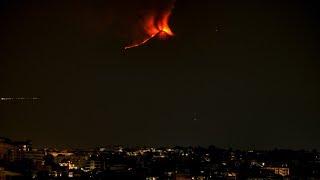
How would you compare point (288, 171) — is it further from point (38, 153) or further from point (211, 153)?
point (38, 153)

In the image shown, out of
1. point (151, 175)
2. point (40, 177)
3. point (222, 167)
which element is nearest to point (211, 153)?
point (222, 167)

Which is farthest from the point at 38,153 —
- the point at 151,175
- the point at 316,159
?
the point at 316,159

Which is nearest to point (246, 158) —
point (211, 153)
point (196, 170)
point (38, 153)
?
point (211, 153)

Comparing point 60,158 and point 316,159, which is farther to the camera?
point 316,159

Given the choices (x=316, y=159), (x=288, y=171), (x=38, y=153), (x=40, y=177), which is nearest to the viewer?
(x=40, y=177)

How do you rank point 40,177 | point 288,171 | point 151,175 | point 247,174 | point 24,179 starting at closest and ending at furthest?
point 24,179, point 40,177, point 151,175, point 247,174, point 288,171

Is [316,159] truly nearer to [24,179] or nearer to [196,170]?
[196,170]

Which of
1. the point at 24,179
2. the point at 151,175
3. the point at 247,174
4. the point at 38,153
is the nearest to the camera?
the point at 24,179

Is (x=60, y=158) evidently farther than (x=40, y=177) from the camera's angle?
Yes

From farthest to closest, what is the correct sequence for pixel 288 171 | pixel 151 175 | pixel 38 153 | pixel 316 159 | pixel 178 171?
pixel 316 159 < pixel 288 171 < pixel 178 171 < pixel 151 175 < pixel 38 153
